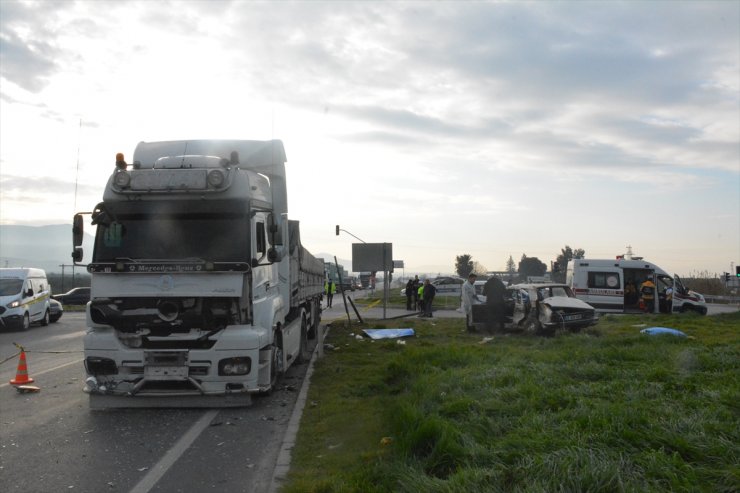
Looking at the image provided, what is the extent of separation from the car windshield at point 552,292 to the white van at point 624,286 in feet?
25.5

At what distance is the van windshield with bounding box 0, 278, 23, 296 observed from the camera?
22766 mm

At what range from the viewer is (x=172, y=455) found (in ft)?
21.3

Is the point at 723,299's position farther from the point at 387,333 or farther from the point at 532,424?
the point at 532,424

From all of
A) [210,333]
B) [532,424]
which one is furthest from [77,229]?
[532,424]

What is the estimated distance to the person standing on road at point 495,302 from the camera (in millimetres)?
18375

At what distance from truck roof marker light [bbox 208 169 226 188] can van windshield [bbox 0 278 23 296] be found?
1747 cm

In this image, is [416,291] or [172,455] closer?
[172,455]

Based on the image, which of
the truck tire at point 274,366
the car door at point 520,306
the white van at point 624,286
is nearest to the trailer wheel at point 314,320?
the car door at point 520,306

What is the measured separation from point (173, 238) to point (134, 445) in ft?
9.55

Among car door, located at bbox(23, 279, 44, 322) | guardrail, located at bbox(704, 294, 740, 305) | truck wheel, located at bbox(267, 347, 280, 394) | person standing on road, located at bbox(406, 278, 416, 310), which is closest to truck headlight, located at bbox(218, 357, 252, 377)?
truck wheel, located at bbox(267, 347, 280, 394)

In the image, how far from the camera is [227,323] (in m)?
8.59

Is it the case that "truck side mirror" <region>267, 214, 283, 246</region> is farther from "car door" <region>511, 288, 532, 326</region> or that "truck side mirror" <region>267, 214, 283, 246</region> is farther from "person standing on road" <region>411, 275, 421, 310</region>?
"person standing on road" <region>411, 275, 421, 310</region>

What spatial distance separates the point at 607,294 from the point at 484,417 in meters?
21.8

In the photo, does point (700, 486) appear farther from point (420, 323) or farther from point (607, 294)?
point (607, 294)
